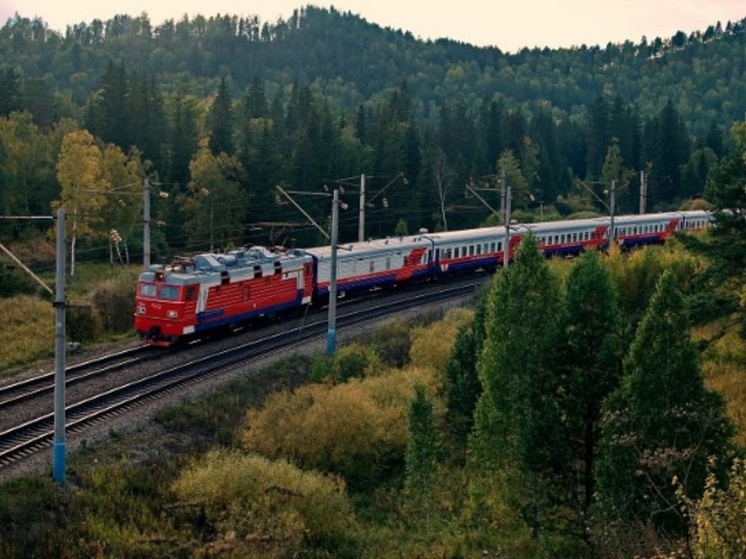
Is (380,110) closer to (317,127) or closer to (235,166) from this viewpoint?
(317,127)

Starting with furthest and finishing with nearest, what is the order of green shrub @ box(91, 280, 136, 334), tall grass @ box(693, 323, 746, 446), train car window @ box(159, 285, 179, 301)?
green shrub @ box(91, 280, 136, 334), train car window @ box(159, 285, 179, 301), tall grass @ box(693, 323, 746, 446)

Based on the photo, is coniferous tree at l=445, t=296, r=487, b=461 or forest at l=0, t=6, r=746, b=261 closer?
coniferous tree at l=445, t=296, r=487, b=461

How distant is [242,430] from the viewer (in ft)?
80.0

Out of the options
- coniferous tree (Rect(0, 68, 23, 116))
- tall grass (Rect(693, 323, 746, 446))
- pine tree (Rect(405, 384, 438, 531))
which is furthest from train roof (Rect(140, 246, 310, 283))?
coniferous tree (Rect(0, 68, 23, 116))

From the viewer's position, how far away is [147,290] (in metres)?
32.4

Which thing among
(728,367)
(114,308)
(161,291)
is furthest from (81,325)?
(728,367)

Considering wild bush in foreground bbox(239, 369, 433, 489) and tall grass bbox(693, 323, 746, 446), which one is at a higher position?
Result: tall grass bbox(693, 323, 746, 446)

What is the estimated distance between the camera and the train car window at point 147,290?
32300 mm

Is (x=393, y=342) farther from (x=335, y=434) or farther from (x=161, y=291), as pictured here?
(x=335, y=434)

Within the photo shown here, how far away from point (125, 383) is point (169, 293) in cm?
466

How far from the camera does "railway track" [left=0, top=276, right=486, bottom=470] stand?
75.7 feet

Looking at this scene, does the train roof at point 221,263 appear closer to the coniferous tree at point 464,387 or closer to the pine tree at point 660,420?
the coniferous tree at point 464,387

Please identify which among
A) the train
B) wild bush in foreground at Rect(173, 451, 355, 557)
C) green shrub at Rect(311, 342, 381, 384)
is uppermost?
the train

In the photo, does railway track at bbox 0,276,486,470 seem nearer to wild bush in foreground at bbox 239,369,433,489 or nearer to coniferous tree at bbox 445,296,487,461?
wild bush in foreground at bbox 239,369,433,489
